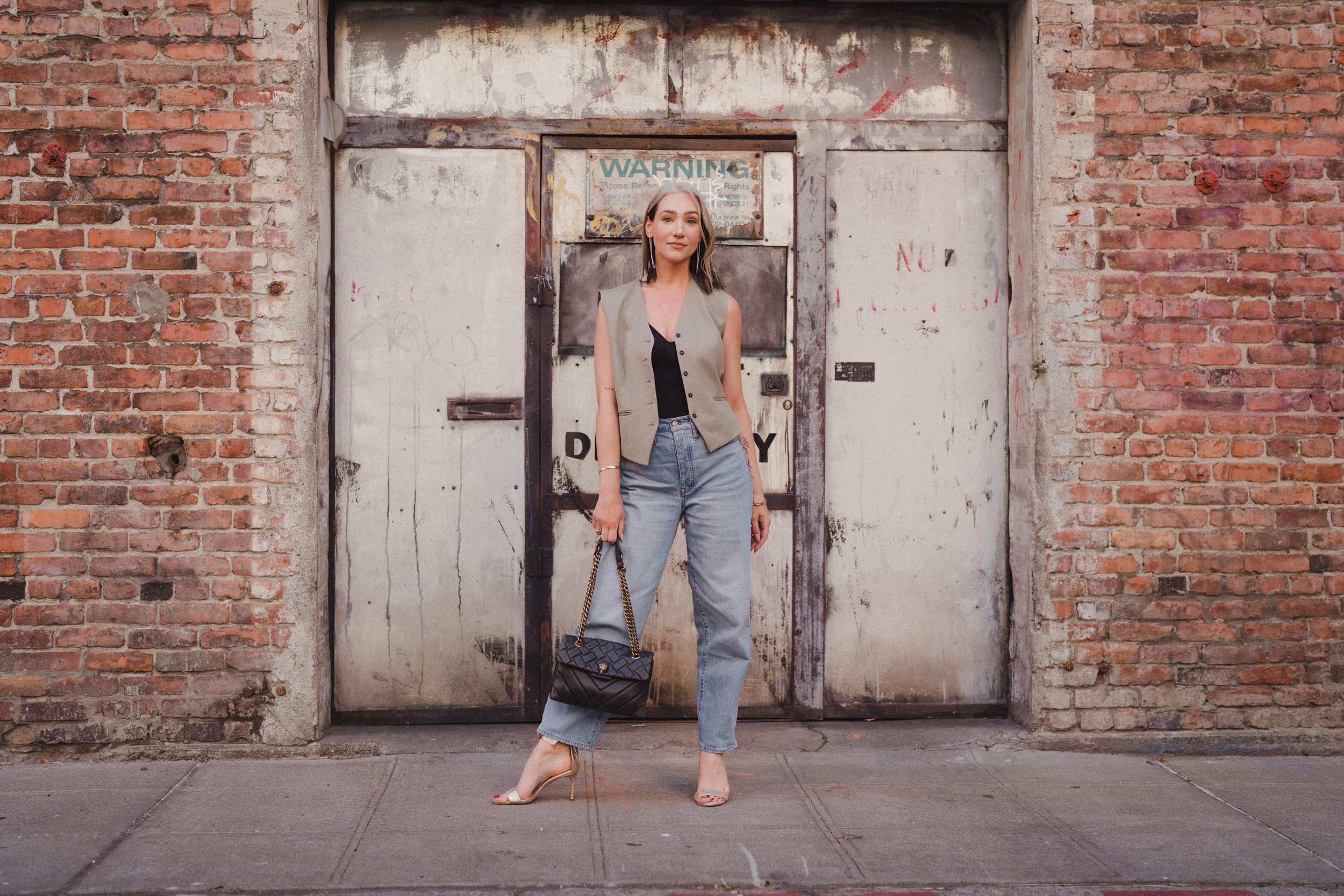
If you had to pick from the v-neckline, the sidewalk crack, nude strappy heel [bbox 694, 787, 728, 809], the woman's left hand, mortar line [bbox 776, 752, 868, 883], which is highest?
the v-neckline

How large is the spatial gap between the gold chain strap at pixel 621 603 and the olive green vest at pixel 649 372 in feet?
1.03

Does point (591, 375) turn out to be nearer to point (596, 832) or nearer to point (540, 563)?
point (540, 563)

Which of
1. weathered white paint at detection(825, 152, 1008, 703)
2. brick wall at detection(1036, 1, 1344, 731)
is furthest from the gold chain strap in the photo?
brick wall at detection(1036, 1, 1344, 731)

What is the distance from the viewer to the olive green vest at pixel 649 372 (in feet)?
10.7

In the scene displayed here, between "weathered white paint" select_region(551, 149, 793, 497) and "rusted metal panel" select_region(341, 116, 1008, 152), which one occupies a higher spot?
"rusted metal panel" select_region(341, 116, 1008, 152)

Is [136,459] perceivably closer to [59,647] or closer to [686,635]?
[59,647]

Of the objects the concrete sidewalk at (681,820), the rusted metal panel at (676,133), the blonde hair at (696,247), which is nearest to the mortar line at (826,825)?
the concrete sidewalk at (681,820)

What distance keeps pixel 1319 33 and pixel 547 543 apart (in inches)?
142

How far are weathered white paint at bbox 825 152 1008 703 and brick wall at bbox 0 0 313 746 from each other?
2.21 meters

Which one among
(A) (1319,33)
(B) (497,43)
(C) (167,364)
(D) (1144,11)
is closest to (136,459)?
(C) (167,364)

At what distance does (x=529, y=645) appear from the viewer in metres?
4.24

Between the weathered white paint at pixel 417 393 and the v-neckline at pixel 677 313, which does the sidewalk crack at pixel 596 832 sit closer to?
the weathered white paint at pixel 417 393

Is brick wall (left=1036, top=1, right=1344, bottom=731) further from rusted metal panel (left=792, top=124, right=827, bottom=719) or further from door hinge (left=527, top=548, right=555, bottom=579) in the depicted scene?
door hinge (left=527, top=548, right=555, bottom=579)

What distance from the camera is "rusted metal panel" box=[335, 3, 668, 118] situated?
4.20 metres
